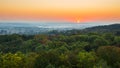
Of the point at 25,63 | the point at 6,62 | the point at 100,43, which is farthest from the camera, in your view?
the point at 100,43

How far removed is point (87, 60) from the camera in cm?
3800

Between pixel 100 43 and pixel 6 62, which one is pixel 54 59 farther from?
pixel 100 43

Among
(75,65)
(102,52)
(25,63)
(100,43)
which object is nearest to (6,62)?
(25,63)

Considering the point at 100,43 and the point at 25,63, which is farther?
the point at 100,43

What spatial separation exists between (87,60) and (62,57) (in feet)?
13.8

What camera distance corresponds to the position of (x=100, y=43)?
70.2m

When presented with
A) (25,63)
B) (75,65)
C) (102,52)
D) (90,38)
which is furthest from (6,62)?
(90,38)

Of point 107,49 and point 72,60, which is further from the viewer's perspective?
point 107,49

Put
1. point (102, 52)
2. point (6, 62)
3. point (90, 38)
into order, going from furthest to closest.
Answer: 1. point (90, 38)
2. point (102, 52)
3. point (6, 62)

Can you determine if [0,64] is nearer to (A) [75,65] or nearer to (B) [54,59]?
(B) [54,59]

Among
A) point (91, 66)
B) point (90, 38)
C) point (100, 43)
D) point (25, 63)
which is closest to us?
point (25, 63)

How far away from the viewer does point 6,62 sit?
104 feet

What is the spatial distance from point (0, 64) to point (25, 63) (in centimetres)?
420

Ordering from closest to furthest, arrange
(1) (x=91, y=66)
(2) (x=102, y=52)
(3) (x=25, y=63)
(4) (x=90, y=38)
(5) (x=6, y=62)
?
(5) (x=6, y=62) → (3) (x=25, y=63) → (1) (x=91, y=66) → (2) (x=102, y=52) → (4) (x=90, y=38)
